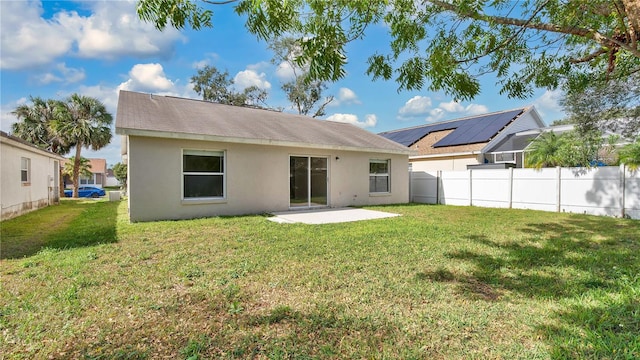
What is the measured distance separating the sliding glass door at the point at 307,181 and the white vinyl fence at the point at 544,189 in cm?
598

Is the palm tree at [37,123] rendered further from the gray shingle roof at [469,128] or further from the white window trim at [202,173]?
the gray shingle roof at [469,128]

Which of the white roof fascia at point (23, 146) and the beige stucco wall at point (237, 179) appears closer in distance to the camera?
the beige stucco wall at point (237, 179)

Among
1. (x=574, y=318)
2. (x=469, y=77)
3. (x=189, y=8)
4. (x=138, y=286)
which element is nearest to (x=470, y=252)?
(x=574, y=318)

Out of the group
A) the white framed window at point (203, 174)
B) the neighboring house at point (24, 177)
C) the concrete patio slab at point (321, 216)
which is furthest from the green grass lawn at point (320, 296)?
the neighboring house at point (24, 177)

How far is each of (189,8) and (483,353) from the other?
4.79 m

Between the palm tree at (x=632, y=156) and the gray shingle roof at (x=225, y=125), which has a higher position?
the gray shingle roof at (x=225, y=125)

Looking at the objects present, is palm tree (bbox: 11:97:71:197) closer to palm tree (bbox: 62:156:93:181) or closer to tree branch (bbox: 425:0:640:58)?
palm tree (bbox: 62:156:93:181)

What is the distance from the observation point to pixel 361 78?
232 inches

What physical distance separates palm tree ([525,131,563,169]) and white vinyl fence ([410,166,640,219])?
2.08 ft

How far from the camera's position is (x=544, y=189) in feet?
36.5

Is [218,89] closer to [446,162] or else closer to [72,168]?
[72,168]

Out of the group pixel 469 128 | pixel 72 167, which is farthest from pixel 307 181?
pixel 72 167

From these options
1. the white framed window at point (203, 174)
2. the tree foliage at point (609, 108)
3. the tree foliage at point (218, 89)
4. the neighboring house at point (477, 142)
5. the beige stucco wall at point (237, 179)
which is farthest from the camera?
the tree foliage at point (218, 89)

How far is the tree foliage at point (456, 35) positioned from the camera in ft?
12.2
